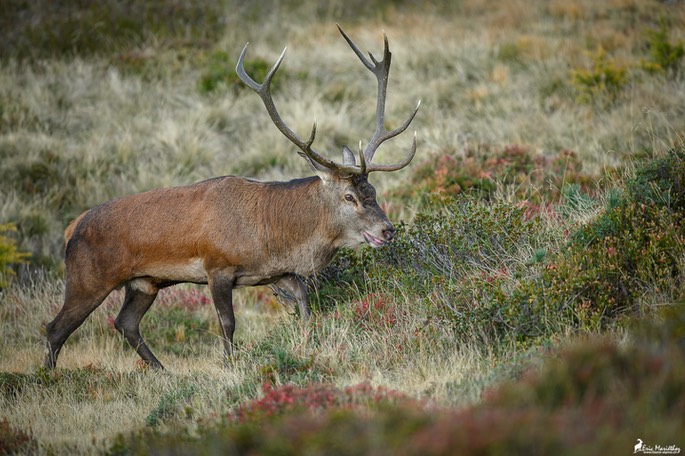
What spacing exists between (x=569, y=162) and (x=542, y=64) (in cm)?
505

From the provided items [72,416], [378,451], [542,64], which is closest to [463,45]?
[542,64]

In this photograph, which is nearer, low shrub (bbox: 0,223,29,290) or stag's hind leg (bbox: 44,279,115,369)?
stag's hind leg (bbox: 44,279,115,369)

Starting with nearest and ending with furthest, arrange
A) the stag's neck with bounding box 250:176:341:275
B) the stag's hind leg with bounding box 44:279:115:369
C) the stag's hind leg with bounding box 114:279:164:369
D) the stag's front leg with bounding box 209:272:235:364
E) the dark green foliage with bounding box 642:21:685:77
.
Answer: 1. the stag's front leg with bounding box 209:272:235:364
2. the stag's neck with bounding box 250:176:341:275
3. the stag's hind leg with bounding box 44:279:115:369
4. the stag's hind leg with bounding box 114:279:164:369
5. the dark green foliage with bounding box 642:21:685:77

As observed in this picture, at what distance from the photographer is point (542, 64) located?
15602mm

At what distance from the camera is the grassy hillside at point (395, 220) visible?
4.16 m

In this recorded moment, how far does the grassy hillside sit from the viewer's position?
13.7ft

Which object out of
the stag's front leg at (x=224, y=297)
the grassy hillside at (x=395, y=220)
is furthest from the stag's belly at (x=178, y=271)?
the grassy hillside at (x=395, y=220)

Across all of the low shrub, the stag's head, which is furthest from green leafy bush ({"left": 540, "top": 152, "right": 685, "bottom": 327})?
the low shrub

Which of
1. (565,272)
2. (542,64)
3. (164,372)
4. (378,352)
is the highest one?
(542,64)

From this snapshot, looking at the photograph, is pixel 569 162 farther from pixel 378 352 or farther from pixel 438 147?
pixel 378 352

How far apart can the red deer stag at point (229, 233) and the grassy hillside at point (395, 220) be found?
21.2 inches

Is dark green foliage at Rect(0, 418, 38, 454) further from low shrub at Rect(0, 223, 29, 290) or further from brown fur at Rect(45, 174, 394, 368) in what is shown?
low shrub at Rect(0, 223, 29, 290)

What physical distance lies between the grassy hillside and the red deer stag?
54 centimetres

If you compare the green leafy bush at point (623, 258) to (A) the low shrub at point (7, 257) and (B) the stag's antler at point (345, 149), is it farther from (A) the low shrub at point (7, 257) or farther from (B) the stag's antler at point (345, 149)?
(A) the low shrub at point (7, 257)
